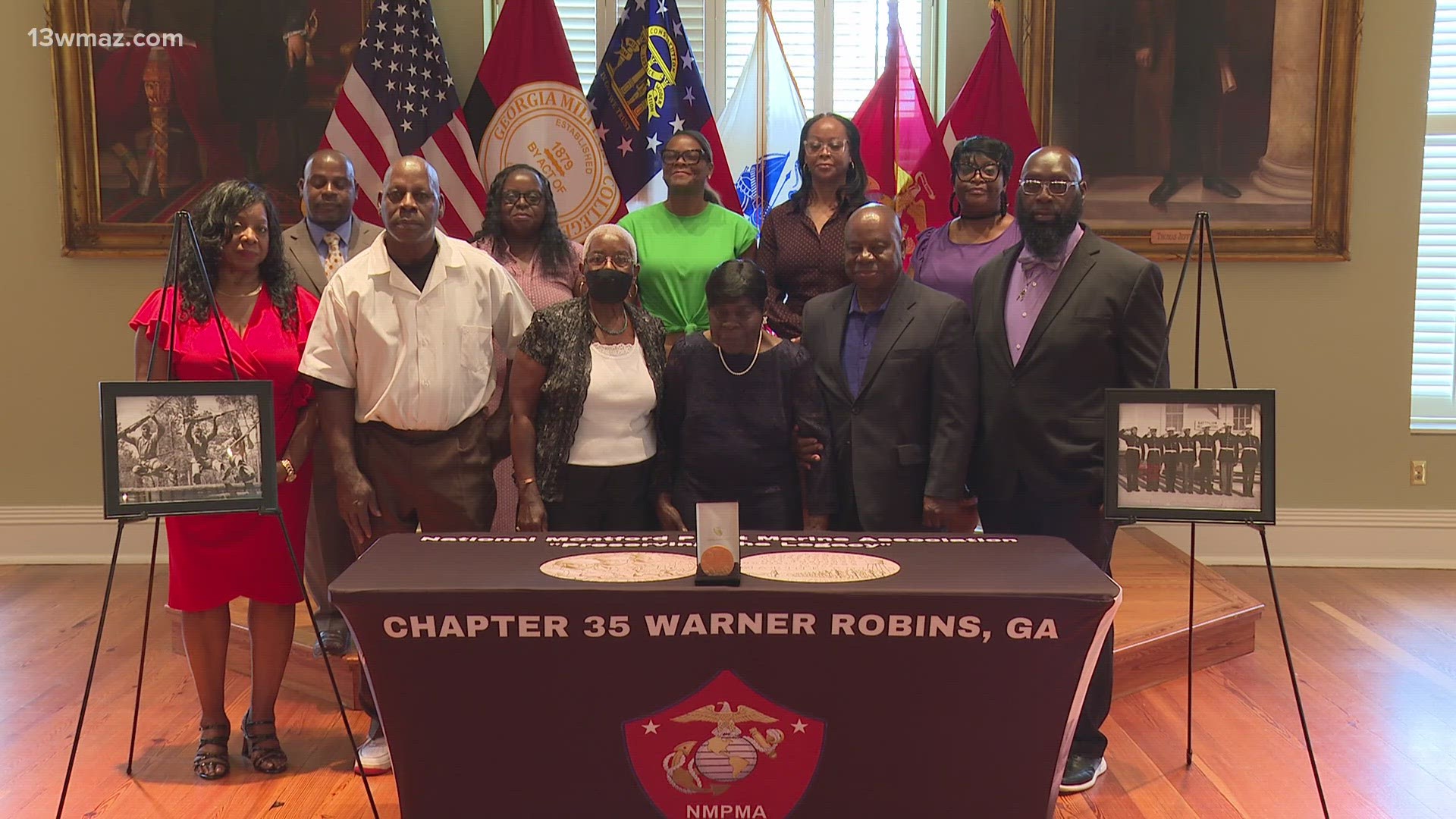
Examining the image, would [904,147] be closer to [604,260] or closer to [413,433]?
[604,260]

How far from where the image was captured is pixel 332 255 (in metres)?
3.84

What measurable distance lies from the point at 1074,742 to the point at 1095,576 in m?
0.97

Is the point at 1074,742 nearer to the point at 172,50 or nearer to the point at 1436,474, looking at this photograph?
the point at 1436,474

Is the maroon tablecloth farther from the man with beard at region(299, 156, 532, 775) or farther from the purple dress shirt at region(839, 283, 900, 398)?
the purple dress shirt at region(839, 283, 900, 398)

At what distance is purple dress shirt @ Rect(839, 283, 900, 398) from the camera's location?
3.24 meters

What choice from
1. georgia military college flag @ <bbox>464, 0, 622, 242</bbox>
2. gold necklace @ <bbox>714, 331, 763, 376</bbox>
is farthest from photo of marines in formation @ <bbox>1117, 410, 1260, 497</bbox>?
georgia military college flag @ <bbox>464, 0, 622, 242</bbox>

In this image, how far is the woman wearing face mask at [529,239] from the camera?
3.74 metres

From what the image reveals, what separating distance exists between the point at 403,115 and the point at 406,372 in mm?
2541

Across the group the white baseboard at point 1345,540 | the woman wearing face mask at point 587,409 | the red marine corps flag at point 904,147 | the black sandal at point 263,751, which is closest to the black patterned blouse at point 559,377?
the woman wearing face mask at point 587,409

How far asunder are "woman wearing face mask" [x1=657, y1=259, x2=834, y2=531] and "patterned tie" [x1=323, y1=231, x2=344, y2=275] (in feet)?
4.37

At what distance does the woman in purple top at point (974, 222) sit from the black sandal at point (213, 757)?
262cm

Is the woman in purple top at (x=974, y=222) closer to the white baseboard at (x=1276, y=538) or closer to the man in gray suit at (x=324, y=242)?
the man in gray suit at (x=324, y=242)

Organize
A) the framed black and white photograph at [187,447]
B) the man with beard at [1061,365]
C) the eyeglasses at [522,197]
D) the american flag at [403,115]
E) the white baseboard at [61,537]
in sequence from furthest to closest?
the white baseboard at [61,537] < the american flag at [403,115] < the eyeglasses at [522,197] < the man with beard at [1061,365] < the framed black and white photograph at [187,447]

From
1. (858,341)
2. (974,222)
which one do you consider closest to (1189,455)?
(858,341)
